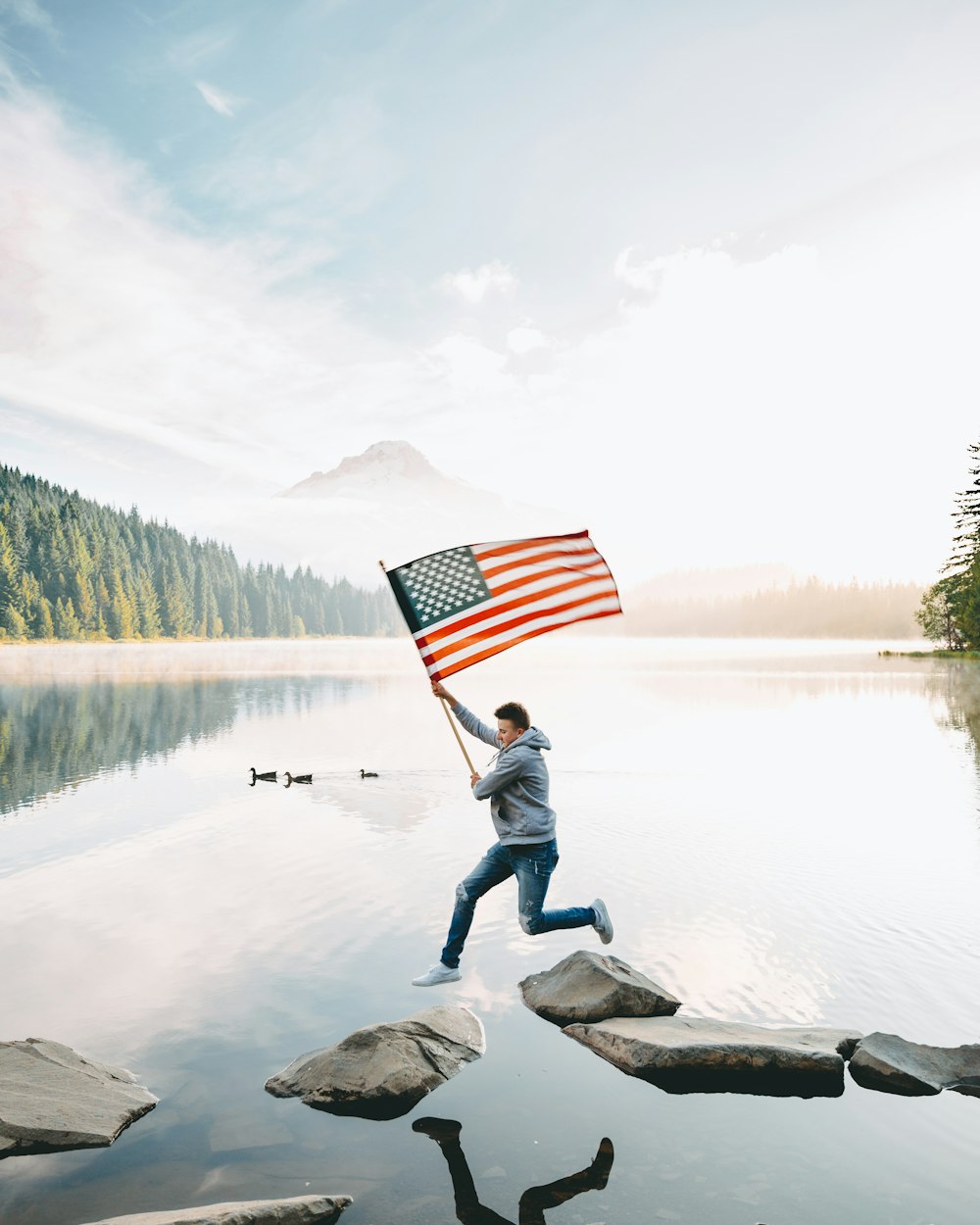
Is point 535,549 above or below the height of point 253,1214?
above

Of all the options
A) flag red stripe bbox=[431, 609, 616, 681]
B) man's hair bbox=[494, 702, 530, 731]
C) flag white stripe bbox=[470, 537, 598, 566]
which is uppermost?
flag white stripe bbox=[470, 537, 598, 566]

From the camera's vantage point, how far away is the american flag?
10648mm

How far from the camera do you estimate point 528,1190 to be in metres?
5.68

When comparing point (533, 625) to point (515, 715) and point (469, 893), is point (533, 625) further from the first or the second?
point (469, 893)

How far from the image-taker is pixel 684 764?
24797 millimetres

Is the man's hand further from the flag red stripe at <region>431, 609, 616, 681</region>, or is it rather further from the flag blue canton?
the flag blue canton

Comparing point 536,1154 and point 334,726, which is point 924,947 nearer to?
point 536,1154

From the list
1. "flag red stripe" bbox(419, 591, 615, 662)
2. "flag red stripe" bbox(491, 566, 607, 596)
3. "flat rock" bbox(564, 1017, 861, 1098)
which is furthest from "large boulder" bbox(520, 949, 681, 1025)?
"flag red stripe" bbox(491, 566, 607, 596)

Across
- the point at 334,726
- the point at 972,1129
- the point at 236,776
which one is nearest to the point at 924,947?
the point at 972,1129

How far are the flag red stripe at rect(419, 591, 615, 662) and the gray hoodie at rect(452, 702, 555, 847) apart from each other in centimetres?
173

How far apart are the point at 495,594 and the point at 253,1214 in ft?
22.9

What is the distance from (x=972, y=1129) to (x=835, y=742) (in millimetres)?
24094

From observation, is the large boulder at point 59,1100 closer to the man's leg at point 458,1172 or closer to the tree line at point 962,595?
the man's leg at point 458,1172

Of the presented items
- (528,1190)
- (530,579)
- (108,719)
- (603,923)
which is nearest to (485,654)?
(530,579)
